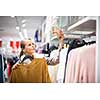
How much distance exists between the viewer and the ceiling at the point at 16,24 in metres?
1.84

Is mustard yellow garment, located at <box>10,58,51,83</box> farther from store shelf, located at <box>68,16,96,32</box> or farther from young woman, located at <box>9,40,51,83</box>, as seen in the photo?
store shelf, located at <box>68,16,96,32</box>

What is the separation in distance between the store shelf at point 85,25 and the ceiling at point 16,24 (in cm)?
28

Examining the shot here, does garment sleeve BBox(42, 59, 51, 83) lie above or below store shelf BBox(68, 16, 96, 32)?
below

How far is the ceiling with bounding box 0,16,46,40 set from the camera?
1.84 m

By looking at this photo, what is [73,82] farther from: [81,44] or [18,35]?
[18,35]

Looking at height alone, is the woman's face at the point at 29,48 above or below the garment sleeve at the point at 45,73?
above

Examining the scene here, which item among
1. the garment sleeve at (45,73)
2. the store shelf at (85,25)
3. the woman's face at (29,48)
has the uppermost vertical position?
the store shelf at (85,25)

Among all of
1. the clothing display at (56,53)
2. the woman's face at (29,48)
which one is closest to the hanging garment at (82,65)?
the clothing display at (56,53)

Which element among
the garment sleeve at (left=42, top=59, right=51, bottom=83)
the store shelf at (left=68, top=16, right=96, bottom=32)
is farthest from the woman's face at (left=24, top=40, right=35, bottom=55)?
the store shelf at (left=68, top=16, right=96, bottom=32)

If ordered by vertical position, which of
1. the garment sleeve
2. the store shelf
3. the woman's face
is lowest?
the garment sleeve

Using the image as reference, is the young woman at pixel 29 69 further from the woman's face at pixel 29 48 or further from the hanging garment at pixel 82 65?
the hanging garment at pixel 82 65

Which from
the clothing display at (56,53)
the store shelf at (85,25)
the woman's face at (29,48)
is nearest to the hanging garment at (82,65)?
the clothing display at (56,53)
